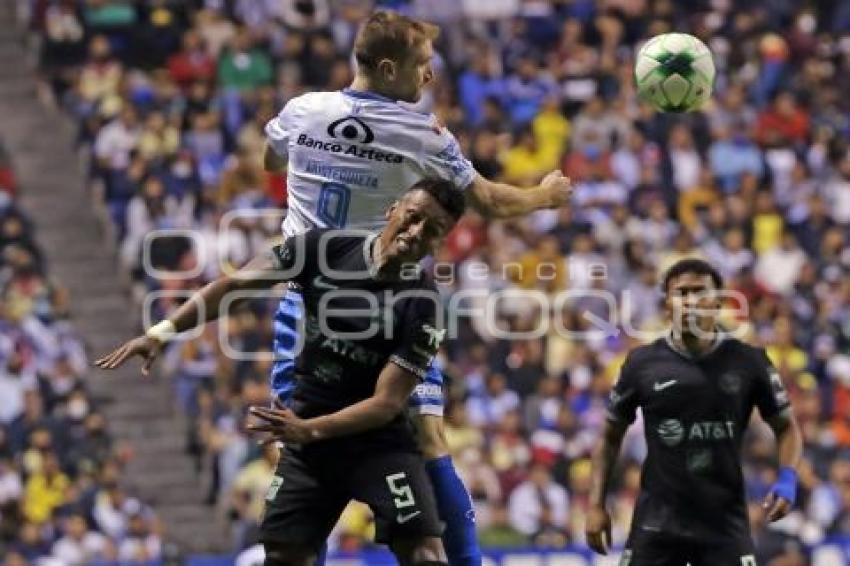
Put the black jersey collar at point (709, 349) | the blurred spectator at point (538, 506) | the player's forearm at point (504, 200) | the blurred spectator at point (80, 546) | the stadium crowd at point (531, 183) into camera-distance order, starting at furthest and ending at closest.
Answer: the stadium crowd at point (531, 183) < the blurred spectator at point (538, 506) < the blurred spectator at point (80, 546) < the black jersey collar at point (709, 349) < the player's forearm at point (504, 200)

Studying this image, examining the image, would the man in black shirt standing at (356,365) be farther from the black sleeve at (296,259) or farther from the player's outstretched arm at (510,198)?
the player's outstretched arm at (510,198)

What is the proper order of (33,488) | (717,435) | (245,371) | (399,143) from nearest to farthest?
(399,143), (717,435), (33,488), (245,371)

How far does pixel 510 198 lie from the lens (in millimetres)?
11289

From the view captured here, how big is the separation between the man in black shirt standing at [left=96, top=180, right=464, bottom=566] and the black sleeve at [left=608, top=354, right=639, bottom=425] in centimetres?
213

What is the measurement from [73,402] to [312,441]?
11158 mm

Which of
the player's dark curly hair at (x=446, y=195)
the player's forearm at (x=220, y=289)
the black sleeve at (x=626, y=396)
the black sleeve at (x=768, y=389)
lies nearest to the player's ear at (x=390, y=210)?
the player's dark curly hair at (x=446, y=195)

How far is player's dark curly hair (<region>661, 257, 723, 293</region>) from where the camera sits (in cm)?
1222

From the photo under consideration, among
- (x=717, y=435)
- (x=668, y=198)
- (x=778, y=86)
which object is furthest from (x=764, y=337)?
(x=717, y=435)

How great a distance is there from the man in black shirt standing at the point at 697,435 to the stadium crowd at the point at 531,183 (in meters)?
7.13

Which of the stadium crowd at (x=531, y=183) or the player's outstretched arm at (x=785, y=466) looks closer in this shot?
the player's outstretched arm at (x=785, y=466)

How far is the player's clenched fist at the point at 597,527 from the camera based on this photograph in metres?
12.3

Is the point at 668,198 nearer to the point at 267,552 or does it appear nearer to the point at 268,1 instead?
the point at 268,1

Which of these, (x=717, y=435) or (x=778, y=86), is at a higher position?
(x=717, y=435)

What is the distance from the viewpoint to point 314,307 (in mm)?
10594
